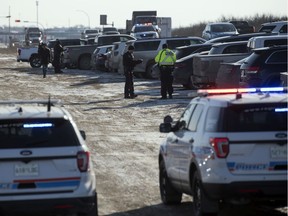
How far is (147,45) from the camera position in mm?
42156

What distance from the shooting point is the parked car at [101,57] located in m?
50.7

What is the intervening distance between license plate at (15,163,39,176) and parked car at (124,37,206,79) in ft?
102

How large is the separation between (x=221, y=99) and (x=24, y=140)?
2255mm

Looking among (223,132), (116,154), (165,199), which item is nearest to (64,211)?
(223,132)

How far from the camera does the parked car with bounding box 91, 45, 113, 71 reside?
5071cm

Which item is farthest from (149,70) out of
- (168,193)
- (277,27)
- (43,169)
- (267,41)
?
(43,169)

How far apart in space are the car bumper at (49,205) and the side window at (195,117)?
5.52 feet

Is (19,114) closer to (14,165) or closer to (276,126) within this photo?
(14,165)

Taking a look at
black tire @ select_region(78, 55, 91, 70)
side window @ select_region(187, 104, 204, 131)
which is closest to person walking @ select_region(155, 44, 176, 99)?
side window @ select_region(187, 104, 204, 131)

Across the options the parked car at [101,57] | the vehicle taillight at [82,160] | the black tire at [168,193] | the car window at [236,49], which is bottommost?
the parked car at [101,57]

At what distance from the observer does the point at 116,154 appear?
60.5ft

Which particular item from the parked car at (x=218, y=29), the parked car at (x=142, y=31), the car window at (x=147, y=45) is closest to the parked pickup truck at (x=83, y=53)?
the parked car at (x=218, y=29)

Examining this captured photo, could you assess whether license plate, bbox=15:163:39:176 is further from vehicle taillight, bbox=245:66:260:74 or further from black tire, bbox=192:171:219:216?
vehicle taillight, bbox=245:66:260:74

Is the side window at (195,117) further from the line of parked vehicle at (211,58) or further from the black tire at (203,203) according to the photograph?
the line of parked vehicle at (211,58)
